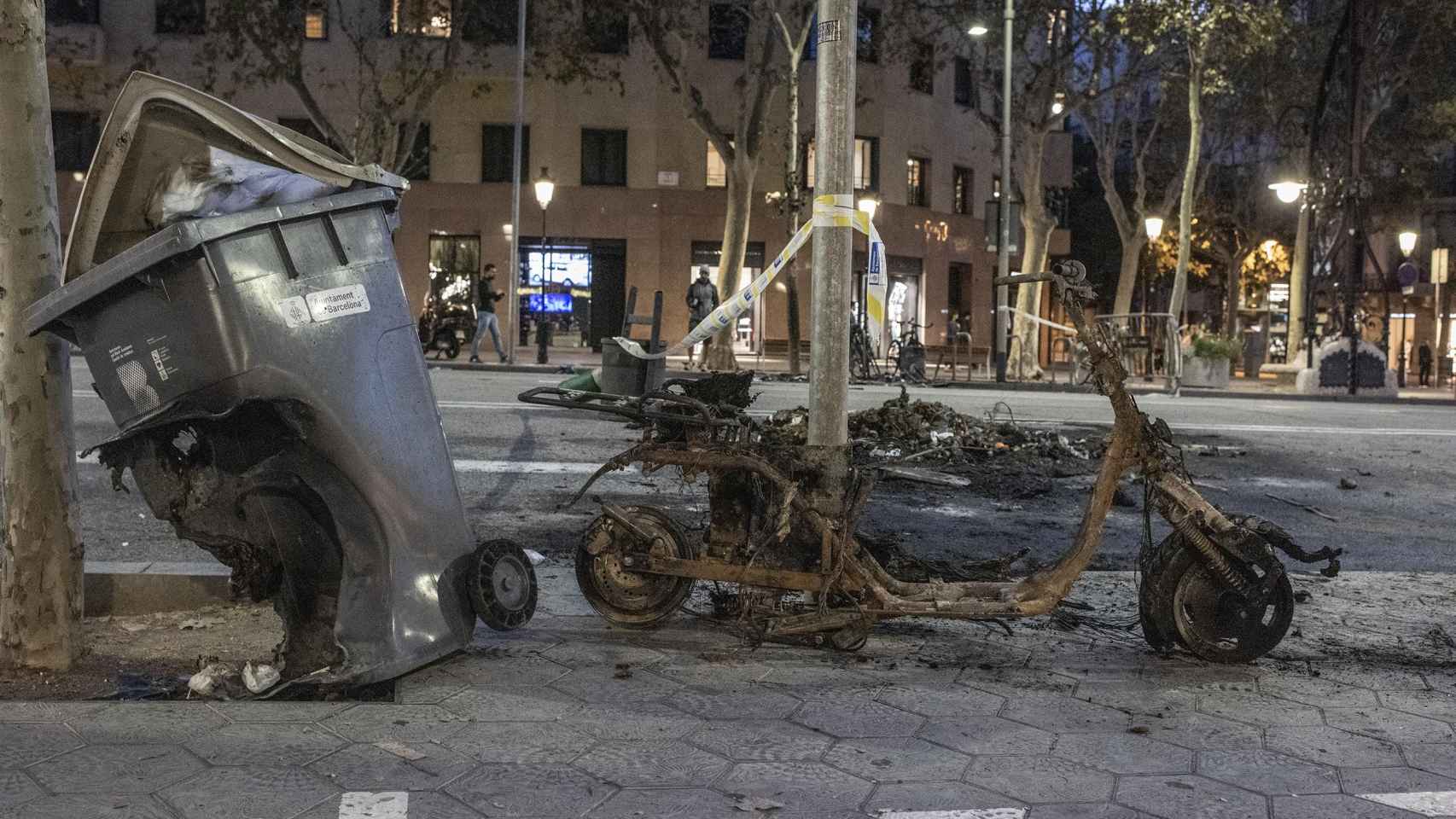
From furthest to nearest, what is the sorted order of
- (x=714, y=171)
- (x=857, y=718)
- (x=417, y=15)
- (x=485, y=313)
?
1. (x=714, y=171)
2. (x=417, y=15)
3. (x=485, y=313)
4. (x=857, y=718)

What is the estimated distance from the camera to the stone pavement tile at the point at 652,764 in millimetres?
3639

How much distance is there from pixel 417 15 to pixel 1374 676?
30.2 m

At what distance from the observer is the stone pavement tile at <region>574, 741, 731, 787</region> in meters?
3.64

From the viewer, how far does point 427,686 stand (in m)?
4.44

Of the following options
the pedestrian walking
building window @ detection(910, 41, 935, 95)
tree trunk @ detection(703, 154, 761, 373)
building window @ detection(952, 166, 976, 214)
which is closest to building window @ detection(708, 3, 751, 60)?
building window @ detection(910, 41, 935, 95)

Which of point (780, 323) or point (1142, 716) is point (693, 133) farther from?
point (1142, 716)

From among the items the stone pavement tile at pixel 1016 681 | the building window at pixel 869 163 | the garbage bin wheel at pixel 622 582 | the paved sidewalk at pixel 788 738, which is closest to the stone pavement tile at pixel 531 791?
the paved sidewalk at pixel 788 738

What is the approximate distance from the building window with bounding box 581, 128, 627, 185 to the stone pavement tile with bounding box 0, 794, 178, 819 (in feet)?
115

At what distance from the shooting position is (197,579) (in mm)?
5379

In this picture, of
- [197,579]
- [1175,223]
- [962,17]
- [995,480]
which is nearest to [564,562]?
[197,579]

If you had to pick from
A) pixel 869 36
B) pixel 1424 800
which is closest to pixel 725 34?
pixel 869 36

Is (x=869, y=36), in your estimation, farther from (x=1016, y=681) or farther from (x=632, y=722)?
(x=632, y=722)

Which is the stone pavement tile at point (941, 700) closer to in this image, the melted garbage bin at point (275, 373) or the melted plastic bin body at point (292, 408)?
the melted garbage bin at point (275, 373)

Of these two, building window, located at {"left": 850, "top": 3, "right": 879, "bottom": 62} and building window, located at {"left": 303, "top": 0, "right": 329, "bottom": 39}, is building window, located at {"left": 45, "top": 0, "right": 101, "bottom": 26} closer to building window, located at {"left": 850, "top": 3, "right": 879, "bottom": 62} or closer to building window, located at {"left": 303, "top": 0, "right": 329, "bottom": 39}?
building window, located at {"left": 303, "top": 0, "right": 329, "bottom": 39}
